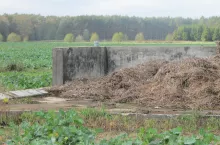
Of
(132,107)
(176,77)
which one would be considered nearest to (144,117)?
(132,107)

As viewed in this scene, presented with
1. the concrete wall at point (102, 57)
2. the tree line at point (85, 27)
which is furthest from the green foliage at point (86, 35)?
the concrete wall at point (102, 57)

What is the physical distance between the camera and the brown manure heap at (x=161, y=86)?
23.5 ft

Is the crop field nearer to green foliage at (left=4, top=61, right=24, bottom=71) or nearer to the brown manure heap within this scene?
the brown manure heap

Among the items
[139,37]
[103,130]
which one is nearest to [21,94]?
[103,130]

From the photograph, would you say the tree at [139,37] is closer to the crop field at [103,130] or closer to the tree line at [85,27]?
the tree line at [85,27]

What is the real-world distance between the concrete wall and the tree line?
8592 centimetres

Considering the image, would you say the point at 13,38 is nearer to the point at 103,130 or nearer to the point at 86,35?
the point at 86,35

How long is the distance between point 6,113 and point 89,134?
7.20ft

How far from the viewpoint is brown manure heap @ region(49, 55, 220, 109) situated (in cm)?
715

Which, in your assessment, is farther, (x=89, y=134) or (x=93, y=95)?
(x=93, y=95)

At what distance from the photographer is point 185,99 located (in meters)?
7.18

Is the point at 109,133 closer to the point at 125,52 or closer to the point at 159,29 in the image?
the point at 125,52

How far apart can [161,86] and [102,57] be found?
230cm

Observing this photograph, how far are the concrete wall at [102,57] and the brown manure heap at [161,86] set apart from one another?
0.39m
